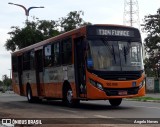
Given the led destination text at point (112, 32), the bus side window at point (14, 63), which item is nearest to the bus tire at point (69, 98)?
the led destination text at point (112, 32)

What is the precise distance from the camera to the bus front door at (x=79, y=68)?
1848 cm

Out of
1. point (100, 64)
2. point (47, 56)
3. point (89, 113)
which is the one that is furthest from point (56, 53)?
point (89, 113)

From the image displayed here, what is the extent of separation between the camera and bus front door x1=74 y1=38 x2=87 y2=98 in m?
18.5

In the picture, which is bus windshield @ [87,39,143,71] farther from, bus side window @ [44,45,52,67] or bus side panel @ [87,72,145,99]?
bus side window @ [44,45,52,67]

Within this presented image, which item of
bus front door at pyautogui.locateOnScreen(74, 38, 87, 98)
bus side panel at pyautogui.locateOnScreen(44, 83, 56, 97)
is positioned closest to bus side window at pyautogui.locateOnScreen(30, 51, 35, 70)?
bus side panel at pyautogui.locateOnScreen(44, 83, 56, 97)

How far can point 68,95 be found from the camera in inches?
801

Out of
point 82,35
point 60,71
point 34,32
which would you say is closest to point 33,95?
point 60,71

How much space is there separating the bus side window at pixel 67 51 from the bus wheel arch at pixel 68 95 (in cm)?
108

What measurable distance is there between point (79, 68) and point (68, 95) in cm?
197

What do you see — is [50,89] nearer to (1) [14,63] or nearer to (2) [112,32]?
(2) [112,32]

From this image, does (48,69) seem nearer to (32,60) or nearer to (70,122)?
(32,60)

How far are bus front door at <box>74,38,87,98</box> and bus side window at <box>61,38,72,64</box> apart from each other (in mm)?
538

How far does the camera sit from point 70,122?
13555 millimetres

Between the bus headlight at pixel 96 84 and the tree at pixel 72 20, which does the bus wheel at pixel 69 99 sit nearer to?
the bus headlight at pixel 96 84
